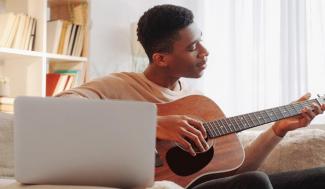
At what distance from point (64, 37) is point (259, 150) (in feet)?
4.44

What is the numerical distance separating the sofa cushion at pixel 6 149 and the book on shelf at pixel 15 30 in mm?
997

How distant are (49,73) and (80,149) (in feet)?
5.68

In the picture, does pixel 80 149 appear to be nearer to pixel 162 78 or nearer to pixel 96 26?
pixel 162 78

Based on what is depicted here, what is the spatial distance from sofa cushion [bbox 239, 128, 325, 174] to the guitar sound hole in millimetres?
262

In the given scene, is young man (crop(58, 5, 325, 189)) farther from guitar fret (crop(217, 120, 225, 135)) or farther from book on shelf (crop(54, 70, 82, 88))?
book on shelf (crop(54, 70, 82, 88))

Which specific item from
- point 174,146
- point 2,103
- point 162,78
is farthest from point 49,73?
point 174,146

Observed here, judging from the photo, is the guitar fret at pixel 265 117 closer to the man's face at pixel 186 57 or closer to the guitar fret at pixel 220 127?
the guitar fret at pixel 220 127

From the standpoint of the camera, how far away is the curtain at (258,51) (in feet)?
7.61

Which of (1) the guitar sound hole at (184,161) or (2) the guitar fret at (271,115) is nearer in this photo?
(1) the guitar sound hole at (184,161)

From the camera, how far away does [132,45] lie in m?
2.85

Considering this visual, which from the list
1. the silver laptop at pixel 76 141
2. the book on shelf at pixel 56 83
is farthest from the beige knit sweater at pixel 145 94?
the book on shelf at pixel 56 83

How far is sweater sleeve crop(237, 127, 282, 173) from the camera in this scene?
146 centimetres

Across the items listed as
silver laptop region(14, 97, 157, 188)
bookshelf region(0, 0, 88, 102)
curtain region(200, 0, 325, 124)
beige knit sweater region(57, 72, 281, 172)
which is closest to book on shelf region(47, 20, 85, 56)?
bookshelf region(0, 0, 88, 102)

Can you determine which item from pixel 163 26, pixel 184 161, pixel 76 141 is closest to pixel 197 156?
pixel 184 161
